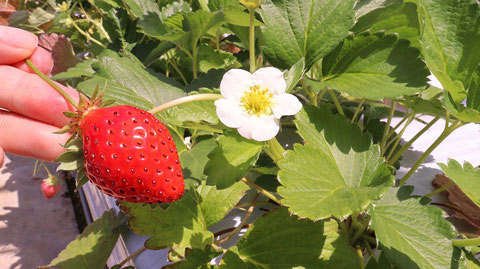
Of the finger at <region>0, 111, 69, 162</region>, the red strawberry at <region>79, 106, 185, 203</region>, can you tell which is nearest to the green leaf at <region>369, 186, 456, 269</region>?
the red strawberry at <region>79, 106, 185, 203</region>

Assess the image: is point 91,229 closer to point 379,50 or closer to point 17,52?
point 17,52

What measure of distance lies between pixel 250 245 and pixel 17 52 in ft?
1.40

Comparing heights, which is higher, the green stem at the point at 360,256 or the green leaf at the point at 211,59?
the green leaf at the point at 211,59

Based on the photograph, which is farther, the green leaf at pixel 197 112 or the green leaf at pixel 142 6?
the green leaf at pixel 142 6

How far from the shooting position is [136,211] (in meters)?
0.50

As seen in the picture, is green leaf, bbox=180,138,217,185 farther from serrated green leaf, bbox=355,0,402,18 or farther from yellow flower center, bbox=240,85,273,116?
serrated green leaf, bbox=355,0,402,18

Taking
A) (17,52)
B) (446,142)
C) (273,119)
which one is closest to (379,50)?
(273,119)

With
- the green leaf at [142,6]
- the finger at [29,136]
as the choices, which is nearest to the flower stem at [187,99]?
the finger at [29,136]

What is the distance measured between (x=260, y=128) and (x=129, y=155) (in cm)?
13

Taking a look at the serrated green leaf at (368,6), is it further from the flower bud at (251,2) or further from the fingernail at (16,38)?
the fingernail at (16,38)

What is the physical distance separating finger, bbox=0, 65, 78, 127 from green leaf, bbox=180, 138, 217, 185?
0.17 meters

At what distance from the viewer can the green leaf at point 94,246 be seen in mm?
585

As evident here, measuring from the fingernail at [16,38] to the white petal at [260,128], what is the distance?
0.37 metres

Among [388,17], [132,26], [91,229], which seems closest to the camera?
[388,17]
